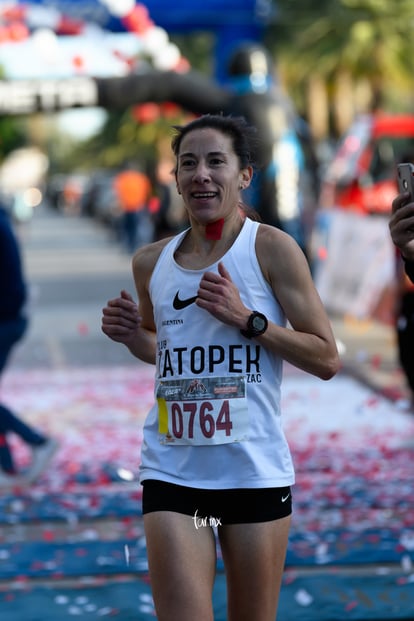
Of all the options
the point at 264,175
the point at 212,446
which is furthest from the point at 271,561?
the point at 264,175

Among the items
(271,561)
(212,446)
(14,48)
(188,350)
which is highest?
(14,48)

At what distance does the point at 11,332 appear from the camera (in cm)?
752

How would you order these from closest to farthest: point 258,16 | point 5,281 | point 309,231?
point 5,281, point 258,16, point 309,231

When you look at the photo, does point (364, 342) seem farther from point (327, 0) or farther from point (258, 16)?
point (327, 0)

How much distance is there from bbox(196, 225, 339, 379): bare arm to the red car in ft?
54.2

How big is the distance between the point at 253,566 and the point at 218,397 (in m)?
0.46

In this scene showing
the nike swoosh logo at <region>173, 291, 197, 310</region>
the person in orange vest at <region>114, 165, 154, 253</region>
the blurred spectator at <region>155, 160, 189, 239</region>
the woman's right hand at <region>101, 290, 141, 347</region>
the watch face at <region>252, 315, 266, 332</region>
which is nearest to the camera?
the watch face at <region>252, 315, 266, 332</region>

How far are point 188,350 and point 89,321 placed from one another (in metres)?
13.5

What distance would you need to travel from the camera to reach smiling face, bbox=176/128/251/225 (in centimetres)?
364

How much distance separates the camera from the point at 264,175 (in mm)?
19047

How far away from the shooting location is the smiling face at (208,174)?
3637 mm

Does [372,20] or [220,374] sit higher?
→ [372,20]

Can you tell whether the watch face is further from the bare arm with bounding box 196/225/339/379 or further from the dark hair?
the dark hair

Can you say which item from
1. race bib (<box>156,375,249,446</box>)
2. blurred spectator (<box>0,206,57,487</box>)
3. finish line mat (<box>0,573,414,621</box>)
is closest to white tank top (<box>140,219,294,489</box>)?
race bib (<box>156,375,249,446</box>)
